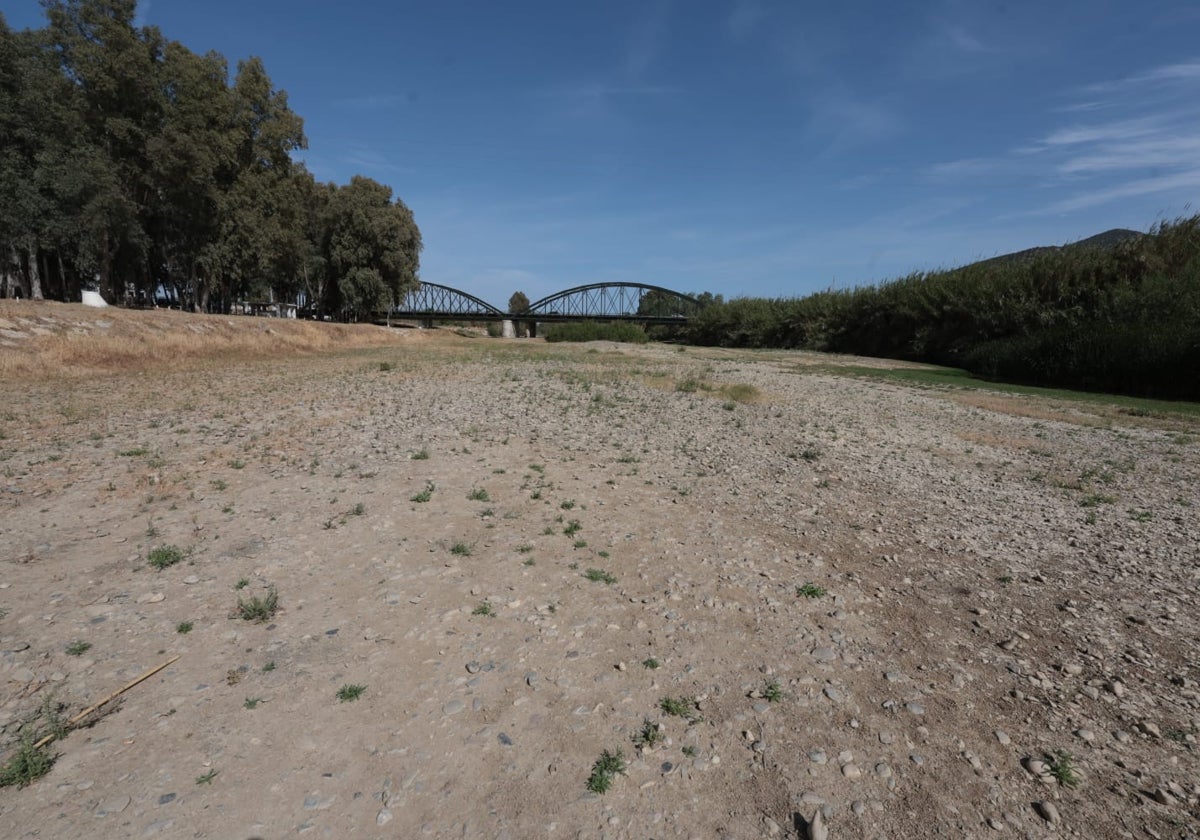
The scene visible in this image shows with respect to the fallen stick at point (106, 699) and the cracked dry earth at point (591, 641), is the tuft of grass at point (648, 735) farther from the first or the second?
the fallen stick at point (106, 699)

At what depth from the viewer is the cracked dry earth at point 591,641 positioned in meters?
3.58

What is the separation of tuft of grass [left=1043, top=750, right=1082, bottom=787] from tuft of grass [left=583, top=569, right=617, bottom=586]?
3949mm

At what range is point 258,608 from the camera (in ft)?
18.0

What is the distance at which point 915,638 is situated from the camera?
217 inches

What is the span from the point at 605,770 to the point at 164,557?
5795 millimetres


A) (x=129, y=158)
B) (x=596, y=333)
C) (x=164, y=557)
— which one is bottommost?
(x=164, y=557)

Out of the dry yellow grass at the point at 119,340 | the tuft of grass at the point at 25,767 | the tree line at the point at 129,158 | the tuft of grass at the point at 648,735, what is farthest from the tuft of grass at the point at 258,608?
the tree line at the point at 129,158

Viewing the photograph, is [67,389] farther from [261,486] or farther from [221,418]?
[261,486]

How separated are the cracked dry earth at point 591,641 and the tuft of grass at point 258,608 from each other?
0.15 meters

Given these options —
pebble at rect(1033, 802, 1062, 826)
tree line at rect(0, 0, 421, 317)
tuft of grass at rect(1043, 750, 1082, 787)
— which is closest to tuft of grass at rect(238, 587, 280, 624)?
pebble at rect(1033, 802, 1062, 826)

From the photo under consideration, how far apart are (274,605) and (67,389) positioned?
19.1 m

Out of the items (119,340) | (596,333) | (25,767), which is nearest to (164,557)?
(25,767)

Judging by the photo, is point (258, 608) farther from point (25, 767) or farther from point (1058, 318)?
point (1058, 318)

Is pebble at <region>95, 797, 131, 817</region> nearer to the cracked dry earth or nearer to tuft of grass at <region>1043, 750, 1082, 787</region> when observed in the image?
the cracked dry earth
